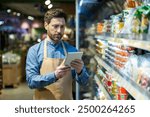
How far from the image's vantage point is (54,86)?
197 cm

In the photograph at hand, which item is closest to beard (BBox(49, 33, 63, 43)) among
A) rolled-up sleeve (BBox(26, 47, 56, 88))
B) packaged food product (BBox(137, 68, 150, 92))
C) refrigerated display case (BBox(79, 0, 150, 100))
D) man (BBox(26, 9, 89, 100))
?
man (BBox(26, 9, 89, 100))

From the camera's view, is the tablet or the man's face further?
the man's face

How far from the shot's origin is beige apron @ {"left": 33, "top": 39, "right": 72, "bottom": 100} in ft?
6.33

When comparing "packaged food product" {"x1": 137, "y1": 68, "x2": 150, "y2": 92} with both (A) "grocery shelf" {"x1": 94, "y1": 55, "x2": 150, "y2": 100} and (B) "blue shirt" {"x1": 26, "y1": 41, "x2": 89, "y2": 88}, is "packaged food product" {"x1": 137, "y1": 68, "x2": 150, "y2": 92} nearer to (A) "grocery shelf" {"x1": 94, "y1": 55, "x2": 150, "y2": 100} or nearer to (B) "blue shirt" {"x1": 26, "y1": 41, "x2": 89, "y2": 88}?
(A) "grocery shelf" {"x1": 94, "y1": 55, "x2": 150, "y2": 100}

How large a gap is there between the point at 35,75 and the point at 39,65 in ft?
0.23

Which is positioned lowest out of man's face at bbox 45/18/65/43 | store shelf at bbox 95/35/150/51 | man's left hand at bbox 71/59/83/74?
man's left hand at bbox 71/59/83/74

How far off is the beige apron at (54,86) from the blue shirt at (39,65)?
0.9 inches

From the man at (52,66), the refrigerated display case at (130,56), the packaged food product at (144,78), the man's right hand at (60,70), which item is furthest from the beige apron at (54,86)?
the packaged food product at (144,78)

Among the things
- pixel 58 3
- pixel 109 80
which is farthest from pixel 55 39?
pixel 58 3

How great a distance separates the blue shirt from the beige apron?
23mm

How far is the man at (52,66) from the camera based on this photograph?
73.3 inches

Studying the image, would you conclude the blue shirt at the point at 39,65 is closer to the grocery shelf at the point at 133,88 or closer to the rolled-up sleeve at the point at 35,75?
the rolled-up sleeve at the point at 35,75

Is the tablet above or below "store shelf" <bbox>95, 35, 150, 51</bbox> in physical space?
below

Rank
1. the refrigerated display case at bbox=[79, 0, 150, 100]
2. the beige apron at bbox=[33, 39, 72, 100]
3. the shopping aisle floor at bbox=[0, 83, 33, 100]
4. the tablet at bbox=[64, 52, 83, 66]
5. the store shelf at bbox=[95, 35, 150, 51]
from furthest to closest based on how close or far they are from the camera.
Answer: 1. the shopping aisle floor at bbox=[0, 83, 33, 100]
2. the beige apron at bbox=[33, 39, 72, 100]
3. the tablet at bbox=[64, 52, 83, 66]
4. the refrigerated display case at bbox=[79, 0, 150, 100]
5. the store shelf at bbox=[95, 35, 150, 51]
